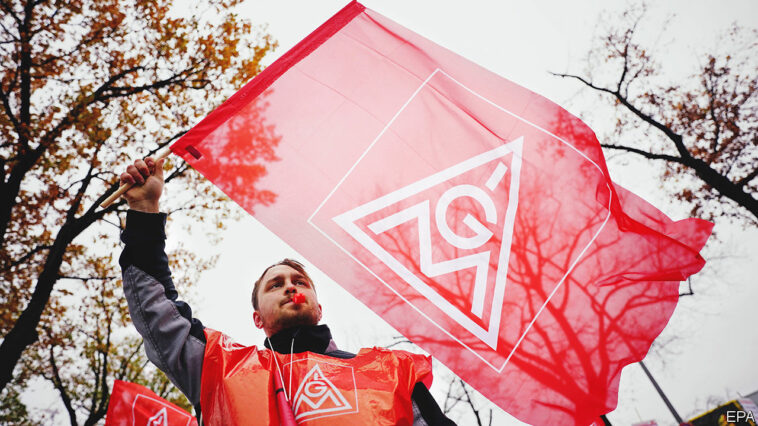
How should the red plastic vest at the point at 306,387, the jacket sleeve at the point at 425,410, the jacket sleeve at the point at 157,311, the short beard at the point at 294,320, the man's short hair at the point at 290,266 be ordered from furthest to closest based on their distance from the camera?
the man's short hair at the point at 290,266 < the short beard at the point at 294,320 < the jacket sleeve at the point at 425,410 < the jacket sleeve at the point at 157,311 < the red plastic vest at the point at 306,387

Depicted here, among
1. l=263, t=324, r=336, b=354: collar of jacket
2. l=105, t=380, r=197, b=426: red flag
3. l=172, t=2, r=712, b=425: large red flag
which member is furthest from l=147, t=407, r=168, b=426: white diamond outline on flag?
l=172, t=2, r=712, b=425: large red flag

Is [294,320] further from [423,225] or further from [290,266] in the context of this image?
[423,225]

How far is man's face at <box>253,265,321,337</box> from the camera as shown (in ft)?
8.00

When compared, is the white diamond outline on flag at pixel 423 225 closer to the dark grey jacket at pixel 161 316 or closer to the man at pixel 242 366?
the man at pixel 242 366

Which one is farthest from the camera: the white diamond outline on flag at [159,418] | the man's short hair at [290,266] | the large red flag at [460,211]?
the white diamond outline on flag at [159,418]

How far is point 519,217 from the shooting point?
2.49 meters

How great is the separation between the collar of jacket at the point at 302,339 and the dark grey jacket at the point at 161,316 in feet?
1.44

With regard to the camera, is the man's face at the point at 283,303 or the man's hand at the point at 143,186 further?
the man's face at the point at 283,303

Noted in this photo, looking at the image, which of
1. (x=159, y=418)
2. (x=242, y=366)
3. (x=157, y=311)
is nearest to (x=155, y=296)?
(x=157, y=311)

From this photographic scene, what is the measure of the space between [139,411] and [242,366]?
4.18 meters

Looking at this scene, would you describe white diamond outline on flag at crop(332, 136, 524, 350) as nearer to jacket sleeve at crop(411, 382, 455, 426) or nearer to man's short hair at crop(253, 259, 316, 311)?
jacket sleeve at crop(411, 382, 455, 426)

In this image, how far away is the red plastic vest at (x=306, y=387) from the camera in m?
1.74

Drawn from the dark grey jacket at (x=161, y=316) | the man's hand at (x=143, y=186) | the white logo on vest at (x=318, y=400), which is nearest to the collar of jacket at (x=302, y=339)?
the white logo on vest at (x=318, y=400)

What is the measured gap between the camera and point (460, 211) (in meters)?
2.53
